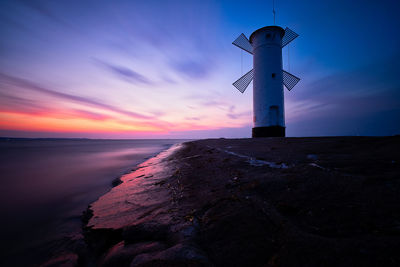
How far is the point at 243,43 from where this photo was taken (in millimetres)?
14273

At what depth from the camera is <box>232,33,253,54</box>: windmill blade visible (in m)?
Answer: 14.0

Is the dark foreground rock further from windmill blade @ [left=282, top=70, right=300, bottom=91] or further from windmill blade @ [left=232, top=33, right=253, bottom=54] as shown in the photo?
windmill blade @ [left=232, top=33, right=253, bottom=54]

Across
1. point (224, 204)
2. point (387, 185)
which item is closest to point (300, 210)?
point (224, 204)

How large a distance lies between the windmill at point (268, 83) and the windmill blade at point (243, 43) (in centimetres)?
209

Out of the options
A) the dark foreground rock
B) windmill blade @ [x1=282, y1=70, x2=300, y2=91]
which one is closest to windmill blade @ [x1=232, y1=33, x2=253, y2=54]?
windmill blade @ [x1=282, y1=70, x2=300, y2=91]

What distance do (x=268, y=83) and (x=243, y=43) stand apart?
5.91 meters

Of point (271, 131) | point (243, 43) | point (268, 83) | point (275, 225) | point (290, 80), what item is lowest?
point (275, 225)

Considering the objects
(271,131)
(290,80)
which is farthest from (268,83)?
(290,80)

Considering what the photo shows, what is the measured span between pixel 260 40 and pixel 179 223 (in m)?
13.6

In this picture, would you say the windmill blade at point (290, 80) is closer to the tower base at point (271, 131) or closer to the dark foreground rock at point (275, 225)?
the tower base at point (271, 131)

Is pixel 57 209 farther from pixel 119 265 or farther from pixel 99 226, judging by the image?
pixel 119 265

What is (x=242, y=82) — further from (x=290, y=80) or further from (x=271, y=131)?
(x=271, y=131)

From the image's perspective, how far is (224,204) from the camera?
131 centimetres

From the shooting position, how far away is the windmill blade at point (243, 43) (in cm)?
1400
